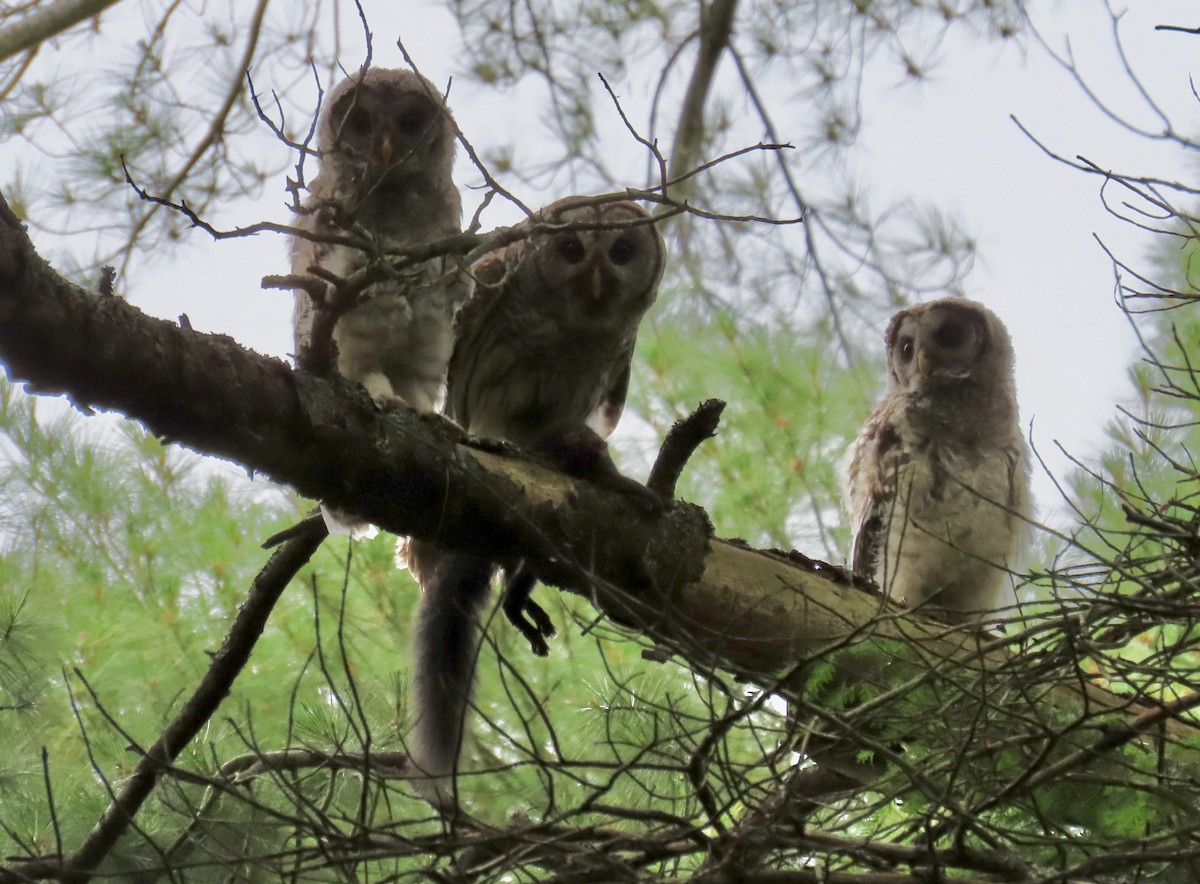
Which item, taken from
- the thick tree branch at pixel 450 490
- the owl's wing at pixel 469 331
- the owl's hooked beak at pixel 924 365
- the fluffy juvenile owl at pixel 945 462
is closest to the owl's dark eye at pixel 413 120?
the owl's wing at pixel 469 331

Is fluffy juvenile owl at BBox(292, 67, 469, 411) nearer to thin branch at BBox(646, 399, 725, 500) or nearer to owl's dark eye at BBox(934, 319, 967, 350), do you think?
thin branch at BBox(646, 399, 725, 500)

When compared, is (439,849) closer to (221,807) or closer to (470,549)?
(470,549)

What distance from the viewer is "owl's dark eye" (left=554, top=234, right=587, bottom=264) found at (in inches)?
120

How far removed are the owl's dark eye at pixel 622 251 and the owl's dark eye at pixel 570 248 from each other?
0.08 m

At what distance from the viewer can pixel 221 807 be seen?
97.1 inches

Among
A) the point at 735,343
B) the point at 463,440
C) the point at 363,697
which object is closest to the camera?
the point at 463,440

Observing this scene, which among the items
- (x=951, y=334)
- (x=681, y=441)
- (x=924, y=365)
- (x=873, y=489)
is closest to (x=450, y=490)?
(x=681, y=441)

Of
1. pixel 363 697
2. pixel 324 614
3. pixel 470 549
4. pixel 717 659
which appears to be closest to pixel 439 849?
pixel 717 659

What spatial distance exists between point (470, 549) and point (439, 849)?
746 mm

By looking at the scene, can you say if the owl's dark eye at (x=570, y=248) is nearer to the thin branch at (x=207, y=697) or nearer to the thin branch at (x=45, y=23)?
the thin branch at (x=207, y=697)

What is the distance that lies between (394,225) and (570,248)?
0.41 metres

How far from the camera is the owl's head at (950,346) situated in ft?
12.7

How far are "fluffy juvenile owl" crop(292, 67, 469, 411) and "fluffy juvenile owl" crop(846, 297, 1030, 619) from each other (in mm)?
1360

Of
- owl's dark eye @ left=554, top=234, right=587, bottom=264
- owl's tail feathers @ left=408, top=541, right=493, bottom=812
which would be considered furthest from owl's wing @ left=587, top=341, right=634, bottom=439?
owl's tail feathers @ left=408, top=541, right=493, bottom=812
